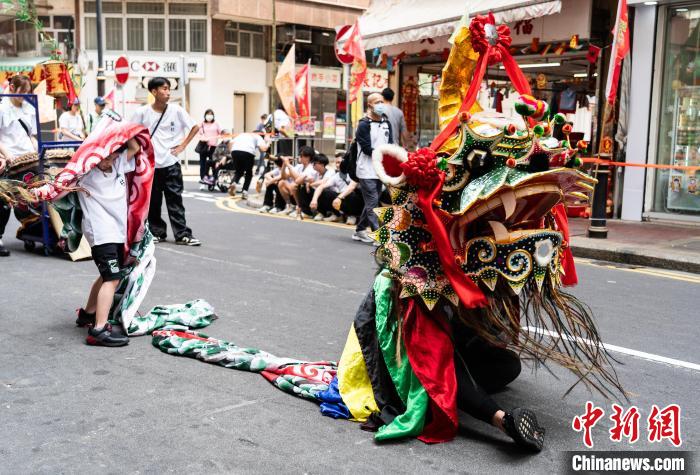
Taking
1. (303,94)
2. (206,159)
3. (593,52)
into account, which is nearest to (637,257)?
(593,52)

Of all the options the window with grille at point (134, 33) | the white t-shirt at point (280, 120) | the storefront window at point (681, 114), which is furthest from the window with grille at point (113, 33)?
the storefront window at point (681, 114)

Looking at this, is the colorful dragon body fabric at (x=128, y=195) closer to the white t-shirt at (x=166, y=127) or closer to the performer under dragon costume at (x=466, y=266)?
the performer under dragon costume at (x=466, y=266)

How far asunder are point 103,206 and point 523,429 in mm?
3049

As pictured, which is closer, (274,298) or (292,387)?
(292,387)

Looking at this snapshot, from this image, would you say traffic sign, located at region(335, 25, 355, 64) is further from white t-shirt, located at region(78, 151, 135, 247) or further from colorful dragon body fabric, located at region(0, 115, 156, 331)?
white t-shirt, located at region(78, 151, 135, 247)

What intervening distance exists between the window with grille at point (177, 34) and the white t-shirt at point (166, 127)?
2243 centimetres

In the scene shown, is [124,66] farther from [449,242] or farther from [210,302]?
Result: [449,242]

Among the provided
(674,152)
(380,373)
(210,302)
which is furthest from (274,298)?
(674,152)

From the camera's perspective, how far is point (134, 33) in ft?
98.7

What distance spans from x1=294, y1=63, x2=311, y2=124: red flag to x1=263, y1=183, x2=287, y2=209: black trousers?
327 cm

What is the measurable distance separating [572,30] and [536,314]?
9.24 m

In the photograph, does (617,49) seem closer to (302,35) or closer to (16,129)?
(16,129)

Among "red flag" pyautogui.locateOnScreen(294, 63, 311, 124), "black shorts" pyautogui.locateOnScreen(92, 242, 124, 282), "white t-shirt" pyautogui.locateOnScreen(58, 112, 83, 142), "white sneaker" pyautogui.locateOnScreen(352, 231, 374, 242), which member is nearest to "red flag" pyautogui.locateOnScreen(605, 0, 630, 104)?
"white sneaker" pyautogui.locateOnScreen(352, 231, 374, 242)

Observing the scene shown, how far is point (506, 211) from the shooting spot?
3168 millimetres
